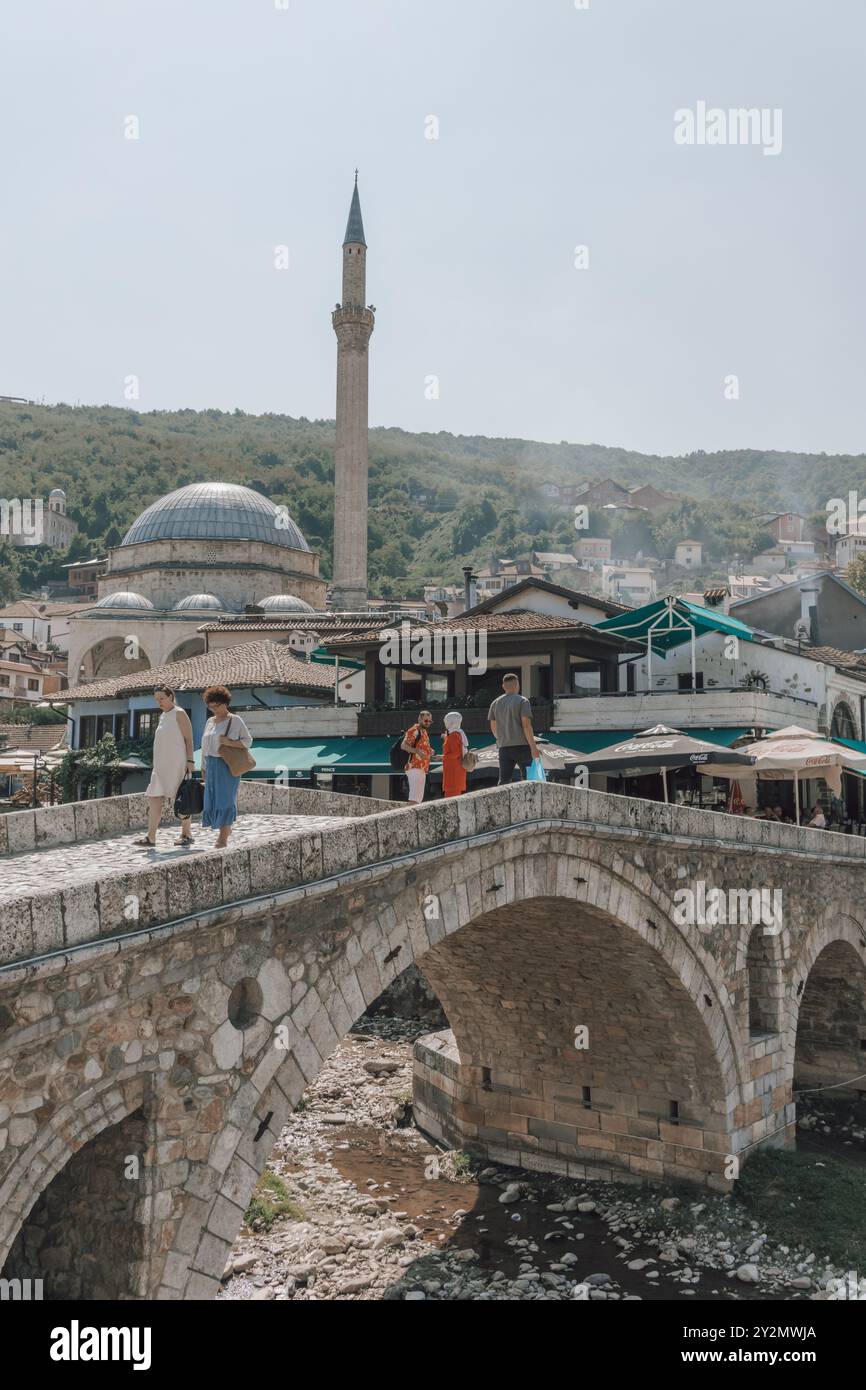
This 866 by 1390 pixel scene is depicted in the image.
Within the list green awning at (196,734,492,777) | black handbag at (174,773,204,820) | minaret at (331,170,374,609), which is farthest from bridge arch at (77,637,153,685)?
black handbag at (174,773,204,820)

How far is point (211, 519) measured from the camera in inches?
2034

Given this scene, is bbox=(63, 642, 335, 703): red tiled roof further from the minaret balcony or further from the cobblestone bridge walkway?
the minaret balcony

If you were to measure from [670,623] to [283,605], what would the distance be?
26172mm

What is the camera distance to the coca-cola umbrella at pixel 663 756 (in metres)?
17.0

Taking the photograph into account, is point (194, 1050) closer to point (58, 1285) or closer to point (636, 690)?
point (58, 1285)

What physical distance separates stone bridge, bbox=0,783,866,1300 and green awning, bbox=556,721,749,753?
4702 millimetres

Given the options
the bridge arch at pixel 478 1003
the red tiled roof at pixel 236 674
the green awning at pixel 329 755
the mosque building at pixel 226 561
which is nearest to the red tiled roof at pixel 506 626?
the green awning at pixel 329 755

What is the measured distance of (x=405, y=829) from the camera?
8.98 m

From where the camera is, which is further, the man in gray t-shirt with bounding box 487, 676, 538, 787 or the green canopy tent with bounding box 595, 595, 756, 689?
the green canopy tent with bounding box 595, 595, 756, 689

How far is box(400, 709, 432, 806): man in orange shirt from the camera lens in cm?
1160

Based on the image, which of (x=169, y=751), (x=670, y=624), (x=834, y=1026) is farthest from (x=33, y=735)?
(x=169, y=751)

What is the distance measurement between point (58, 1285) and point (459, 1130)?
1031cm

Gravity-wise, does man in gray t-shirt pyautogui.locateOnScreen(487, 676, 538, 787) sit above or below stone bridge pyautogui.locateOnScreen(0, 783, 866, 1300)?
above

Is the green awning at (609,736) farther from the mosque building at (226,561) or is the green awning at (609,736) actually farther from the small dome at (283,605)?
the small dome at (283,605)
